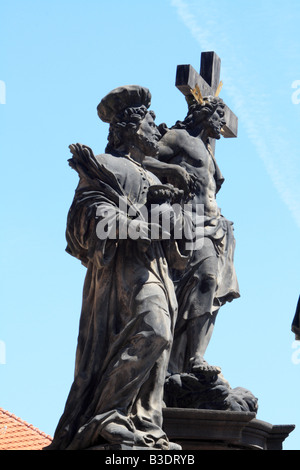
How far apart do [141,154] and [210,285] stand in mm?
1645

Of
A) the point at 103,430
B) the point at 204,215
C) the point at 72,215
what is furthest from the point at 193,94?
the point at 103,430

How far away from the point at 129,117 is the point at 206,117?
86.0 inches

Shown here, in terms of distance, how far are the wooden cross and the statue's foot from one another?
233 cm

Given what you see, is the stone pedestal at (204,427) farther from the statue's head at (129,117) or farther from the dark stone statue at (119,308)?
the statue's head at (129,117)

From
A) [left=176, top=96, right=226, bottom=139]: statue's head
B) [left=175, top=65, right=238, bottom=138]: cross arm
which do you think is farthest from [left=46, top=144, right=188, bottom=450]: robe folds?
[left=175, top=65, right=238, bottom=138]: cross arm

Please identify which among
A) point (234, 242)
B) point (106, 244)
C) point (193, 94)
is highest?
point (193, 94)

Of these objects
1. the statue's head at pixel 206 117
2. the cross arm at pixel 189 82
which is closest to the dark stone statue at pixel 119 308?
the statue's head at pixel 206 117

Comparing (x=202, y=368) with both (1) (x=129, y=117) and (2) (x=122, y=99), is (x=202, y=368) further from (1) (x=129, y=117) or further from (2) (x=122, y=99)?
(2) (x=122, y=99)

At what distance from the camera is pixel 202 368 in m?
11.3

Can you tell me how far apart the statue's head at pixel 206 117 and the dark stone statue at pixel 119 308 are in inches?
88.8

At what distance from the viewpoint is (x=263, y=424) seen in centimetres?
1126

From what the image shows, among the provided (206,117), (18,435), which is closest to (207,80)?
(206,117)

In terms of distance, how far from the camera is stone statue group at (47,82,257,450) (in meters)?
9.76
